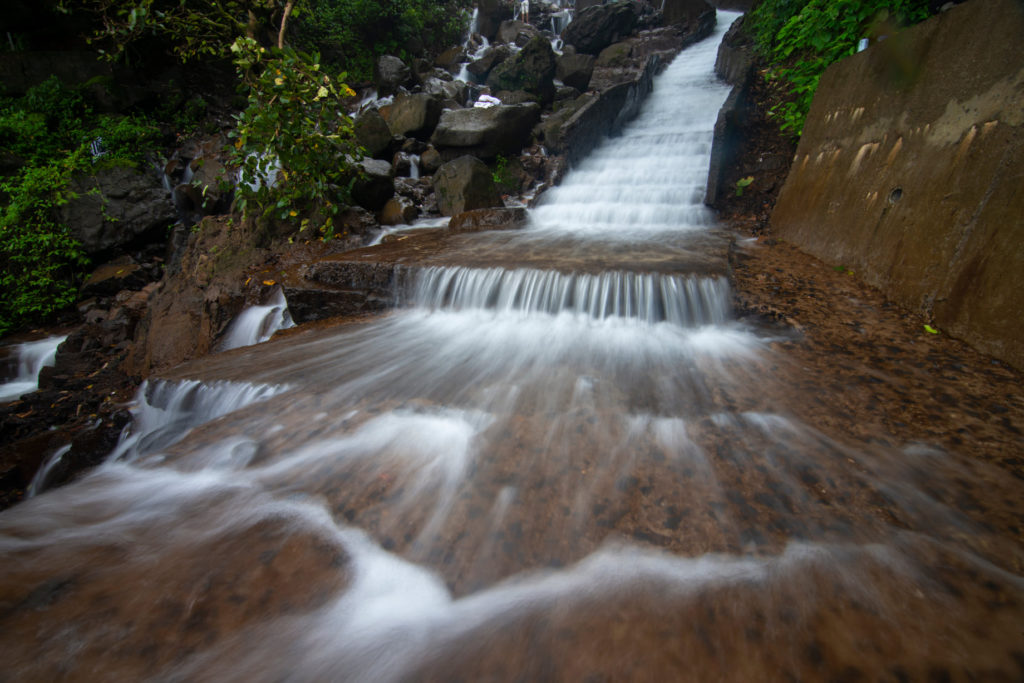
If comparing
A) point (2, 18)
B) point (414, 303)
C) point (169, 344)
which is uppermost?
point (2, 18)

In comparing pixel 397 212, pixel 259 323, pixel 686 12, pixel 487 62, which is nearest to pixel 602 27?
pixel 686 12

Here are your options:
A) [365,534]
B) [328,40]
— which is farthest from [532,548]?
[328,40]

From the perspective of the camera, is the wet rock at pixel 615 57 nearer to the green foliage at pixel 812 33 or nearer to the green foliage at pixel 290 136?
the green foliage at pixel 812 33

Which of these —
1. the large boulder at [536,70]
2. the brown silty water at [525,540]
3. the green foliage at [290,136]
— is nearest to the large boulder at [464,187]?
the green foliage at [290,136]

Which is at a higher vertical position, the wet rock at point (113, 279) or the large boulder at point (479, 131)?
the large boulder at point (479, 131)

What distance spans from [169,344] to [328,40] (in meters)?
13.7

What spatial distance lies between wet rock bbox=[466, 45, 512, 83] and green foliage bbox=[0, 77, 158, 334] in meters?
9.85

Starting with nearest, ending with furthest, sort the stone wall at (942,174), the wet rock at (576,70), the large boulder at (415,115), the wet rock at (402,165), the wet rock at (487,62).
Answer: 1. the stone wall at (942,174)
2. the wet rock at (402,165)
3. the large boulder at (415,115)
4. the wet rock at (576,70)
5. the wet rock at (487,62)

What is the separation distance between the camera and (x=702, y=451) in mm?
1862

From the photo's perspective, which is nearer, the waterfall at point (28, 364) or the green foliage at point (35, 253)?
the waterfall at point (28, 364)

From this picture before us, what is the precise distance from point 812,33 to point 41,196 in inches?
445

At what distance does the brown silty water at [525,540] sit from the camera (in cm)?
114

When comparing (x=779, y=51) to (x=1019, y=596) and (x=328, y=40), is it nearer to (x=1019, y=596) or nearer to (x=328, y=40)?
(x=1019, y=596)

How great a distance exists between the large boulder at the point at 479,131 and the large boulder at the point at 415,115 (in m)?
0.45
